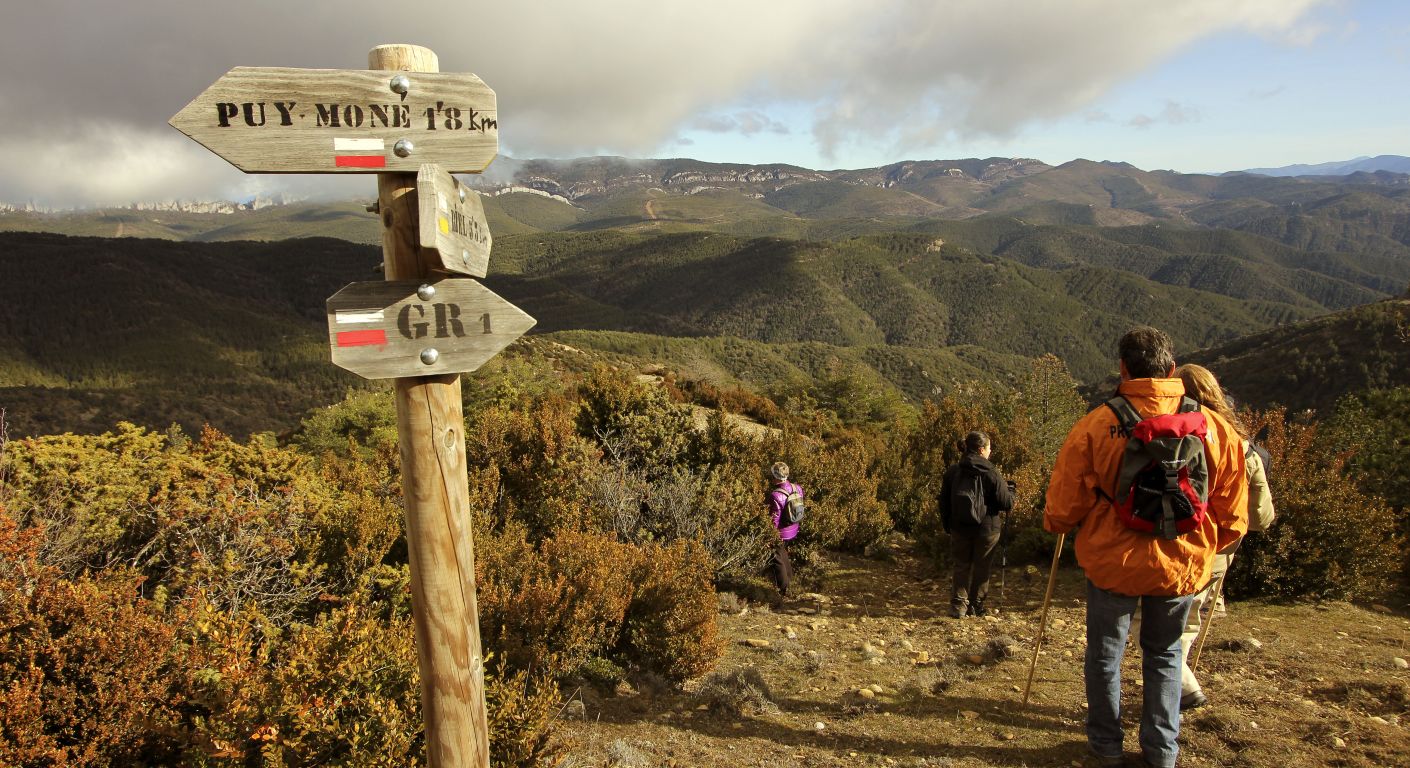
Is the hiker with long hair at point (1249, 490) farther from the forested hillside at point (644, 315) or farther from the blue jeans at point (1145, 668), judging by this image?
the forested hillside at point (644, 315)

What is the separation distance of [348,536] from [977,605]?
187 inches

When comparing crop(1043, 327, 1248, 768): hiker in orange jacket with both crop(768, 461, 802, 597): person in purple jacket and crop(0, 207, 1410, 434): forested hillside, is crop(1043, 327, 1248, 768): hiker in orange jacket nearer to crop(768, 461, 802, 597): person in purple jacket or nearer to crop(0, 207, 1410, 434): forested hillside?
crop(768, 461, 802, 597): person in purple jacket

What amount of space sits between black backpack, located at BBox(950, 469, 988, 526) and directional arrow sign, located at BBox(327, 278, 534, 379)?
4522 mm

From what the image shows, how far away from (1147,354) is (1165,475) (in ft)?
1.77

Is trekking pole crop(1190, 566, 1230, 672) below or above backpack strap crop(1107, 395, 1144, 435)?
below

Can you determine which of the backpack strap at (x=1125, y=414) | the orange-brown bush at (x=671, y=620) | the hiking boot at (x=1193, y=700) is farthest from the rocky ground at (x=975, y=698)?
the backpack strap at (x=1125, y=414)

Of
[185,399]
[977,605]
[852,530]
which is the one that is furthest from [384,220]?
[185,399]

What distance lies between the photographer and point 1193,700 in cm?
363

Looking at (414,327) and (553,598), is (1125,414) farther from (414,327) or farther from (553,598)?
(553,598)

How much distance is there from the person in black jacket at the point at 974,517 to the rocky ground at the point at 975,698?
262mm

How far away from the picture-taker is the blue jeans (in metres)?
3.07

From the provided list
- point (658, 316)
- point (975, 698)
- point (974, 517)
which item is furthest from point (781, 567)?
point (658, 316)

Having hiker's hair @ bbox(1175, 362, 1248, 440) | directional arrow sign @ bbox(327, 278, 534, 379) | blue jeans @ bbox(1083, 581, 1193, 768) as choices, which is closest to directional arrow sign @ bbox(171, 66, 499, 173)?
directional arrow sign @ bbox(327, 278, 534, 379)

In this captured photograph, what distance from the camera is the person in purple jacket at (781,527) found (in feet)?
20.1
